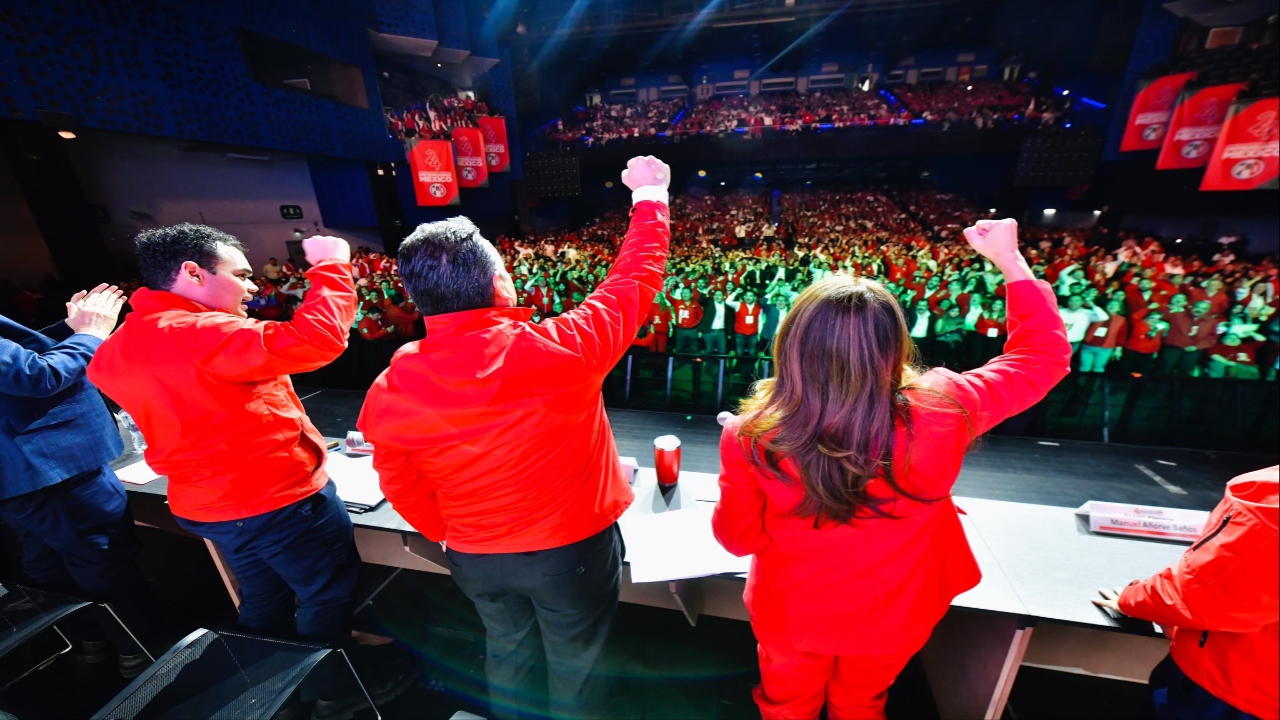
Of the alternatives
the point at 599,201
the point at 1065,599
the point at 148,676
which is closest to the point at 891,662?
the point at 1065,599

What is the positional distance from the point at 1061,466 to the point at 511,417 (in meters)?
3.96

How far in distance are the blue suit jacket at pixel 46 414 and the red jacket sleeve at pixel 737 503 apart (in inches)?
94.2

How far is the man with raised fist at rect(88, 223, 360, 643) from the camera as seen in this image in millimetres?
1431

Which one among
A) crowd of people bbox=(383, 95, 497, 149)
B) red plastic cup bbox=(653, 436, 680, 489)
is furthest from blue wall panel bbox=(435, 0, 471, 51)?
red plastic cup bbox=(653, 436, 680, 489)

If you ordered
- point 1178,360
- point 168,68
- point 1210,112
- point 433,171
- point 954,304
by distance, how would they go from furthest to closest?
1. point 433,171
2. point 1210,112
3. point 168,68
4. point 954,304
5. point 1178,360

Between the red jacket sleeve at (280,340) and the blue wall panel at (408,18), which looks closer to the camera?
the red jacket sleeve at (280,340)

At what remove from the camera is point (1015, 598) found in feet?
4.78

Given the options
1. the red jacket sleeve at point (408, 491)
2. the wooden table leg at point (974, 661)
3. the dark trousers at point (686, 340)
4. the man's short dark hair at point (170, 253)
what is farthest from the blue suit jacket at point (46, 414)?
the dark trousers at point (686, 340)

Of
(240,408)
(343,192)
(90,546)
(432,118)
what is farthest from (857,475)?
(343,192)

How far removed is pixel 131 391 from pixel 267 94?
30.2ft

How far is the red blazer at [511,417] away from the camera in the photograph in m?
1.10

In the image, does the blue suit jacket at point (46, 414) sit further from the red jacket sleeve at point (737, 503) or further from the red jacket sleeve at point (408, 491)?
the red jacket sleeve at point (737, 503)

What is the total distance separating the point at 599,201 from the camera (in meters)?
18.2

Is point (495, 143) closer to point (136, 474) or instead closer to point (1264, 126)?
point (136, 474)
